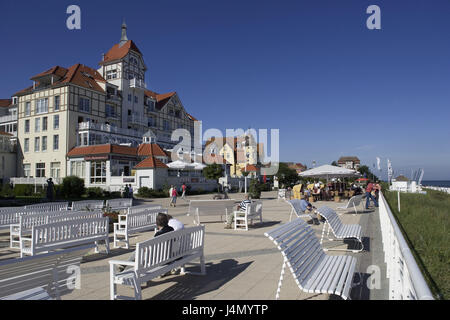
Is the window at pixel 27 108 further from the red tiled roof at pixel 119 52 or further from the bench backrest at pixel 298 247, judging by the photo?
the bench backrest at pixel 298 247

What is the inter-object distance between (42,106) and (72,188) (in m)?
17.5

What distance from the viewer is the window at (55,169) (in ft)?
127

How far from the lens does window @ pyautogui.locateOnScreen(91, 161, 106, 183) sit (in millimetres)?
34906

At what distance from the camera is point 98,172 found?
35375 millimetres

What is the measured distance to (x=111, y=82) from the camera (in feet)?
150

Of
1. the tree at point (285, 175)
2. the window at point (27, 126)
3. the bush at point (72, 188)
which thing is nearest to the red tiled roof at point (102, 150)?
the bush at point (72, 188)

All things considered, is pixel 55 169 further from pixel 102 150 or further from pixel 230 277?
pixel 230 277

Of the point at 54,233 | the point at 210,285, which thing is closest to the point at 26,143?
the point at 54,233

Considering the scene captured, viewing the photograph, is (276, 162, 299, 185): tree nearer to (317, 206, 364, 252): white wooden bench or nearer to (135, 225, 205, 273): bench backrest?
(317, 206, 364, 252): white wooden bench

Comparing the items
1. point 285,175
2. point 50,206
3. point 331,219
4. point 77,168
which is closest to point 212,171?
point 77,168
